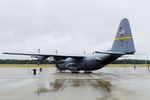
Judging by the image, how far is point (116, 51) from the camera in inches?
1447

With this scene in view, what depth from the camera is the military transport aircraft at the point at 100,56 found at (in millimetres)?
34688

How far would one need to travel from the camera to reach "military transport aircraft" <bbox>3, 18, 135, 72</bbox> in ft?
114

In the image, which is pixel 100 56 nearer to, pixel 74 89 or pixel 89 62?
pixel 89 62

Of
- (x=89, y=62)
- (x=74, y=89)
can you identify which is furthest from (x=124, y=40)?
(x=74, y=89)

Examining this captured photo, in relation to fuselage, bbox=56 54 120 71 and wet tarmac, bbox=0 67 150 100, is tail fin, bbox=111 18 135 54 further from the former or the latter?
wet tarmac, bbox=0 67 150 100

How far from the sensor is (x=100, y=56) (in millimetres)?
39688

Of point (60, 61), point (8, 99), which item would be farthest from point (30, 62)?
point (8, 99)

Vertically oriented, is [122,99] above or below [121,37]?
below

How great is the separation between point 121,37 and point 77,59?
9544 millimetres

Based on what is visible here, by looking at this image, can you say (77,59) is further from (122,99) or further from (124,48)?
(122,99)

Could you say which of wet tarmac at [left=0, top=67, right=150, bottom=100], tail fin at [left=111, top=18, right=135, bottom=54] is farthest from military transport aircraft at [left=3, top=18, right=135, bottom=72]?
wet tarmac at [left=0, top=67, right=150, bottom=100]

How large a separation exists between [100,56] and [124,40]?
5.79m

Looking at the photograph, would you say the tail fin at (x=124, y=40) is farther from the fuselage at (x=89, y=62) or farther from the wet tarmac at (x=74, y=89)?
the wet tarmac at (x=74, y=89)

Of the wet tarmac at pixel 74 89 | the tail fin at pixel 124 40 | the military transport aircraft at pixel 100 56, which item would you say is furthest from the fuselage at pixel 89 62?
the wet tarmac at pixel 74 89
